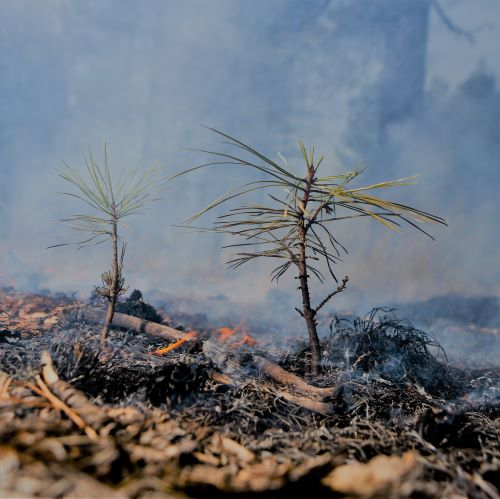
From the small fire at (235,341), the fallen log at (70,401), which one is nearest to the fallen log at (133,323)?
the small fire at (235,341)

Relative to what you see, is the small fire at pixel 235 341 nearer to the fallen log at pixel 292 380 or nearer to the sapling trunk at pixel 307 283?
the fallen log at pixel 292 380

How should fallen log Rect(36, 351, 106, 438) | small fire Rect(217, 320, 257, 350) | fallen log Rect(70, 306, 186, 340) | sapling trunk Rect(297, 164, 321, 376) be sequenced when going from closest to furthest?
fallen log Rect(36, 351, 106, 438), sapling trunk Rect(297, 164, 321, 376), fallen log Rect(70, 306, 186, 340), small fire Rect(217, 320, 257, 350)

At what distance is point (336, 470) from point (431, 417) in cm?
63

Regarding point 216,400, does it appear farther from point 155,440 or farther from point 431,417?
point 431,417

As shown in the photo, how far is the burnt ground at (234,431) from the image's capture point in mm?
987

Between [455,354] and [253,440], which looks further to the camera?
[455,354]

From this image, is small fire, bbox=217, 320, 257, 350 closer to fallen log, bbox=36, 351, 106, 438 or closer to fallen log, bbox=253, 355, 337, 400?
fallen log, bbox=253, 355, 337, 400

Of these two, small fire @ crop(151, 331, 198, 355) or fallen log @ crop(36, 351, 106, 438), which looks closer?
fallen log @ crop(36, 351, 106, 438)

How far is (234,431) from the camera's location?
151cm

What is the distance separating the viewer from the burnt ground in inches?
38.9

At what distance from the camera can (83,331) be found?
330 cm

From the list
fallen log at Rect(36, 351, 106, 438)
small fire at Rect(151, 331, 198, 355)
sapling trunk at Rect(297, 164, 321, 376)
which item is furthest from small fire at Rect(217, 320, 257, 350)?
fallen log at Rect(36, 351, 106, 438)

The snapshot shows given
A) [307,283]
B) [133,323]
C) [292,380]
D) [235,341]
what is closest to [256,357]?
[292,380]

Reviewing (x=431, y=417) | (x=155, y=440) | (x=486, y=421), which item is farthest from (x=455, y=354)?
(x=155, y=440)
